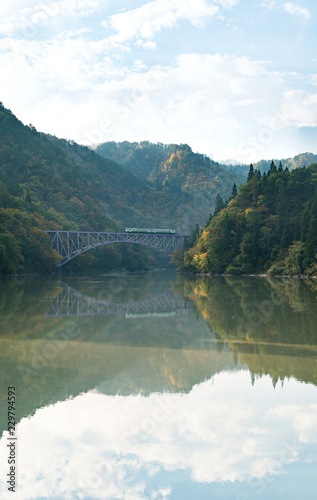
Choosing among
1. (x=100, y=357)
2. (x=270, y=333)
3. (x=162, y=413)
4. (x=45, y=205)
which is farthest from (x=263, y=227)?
(x=162, y=413)

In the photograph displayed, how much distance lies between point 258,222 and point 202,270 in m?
15.1

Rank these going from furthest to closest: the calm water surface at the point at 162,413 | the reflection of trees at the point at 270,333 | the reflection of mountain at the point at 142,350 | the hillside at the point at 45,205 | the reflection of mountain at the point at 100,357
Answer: the hillside at the point at 45,205 → the reflection of trees at the point at 270,333 → the reflection of mountain at the point at 142,350 → the reflection of mountain at the point at 100,357 → the calm water surface at the point at 162,413

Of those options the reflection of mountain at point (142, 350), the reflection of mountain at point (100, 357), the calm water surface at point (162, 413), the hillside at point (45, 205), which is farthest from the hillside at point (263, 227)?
the calm water surface at point (162, 413)

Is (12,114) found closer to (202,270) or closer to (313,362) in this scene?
(202,270)

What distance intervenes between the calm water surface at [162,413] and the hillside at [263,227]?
54262 mm

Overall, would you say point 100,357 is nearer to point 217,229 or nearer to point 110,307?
point 110,307

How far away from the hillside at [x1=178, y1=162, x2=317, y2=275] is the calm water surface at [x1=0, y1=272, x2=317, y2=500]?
178ft

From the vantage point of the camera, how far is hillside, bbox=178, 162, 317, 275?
73.4 meters

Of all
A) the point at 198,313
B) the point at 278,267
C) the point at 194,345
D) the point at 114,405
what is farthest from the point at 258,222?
the point at 114,405

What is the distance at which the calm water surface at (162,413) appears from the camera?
248 inches

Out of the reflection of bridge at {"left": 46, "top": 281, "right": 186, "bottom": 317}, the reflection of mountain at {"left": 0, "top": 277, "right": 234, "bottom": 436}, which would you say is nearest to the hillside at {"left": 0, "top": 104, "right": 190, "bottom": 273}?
the reflection of bridge at {"left": 46, "top": 281, "right": 186, "bottom": 317}

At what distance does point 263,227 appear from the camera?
260 feet

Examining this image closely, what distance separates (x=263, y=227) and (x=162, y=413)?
7274 centimetres

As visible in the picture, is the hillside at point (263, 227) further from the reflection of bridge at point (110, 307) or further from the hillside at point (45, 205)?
the reflection of bridge at point (110, 307)
